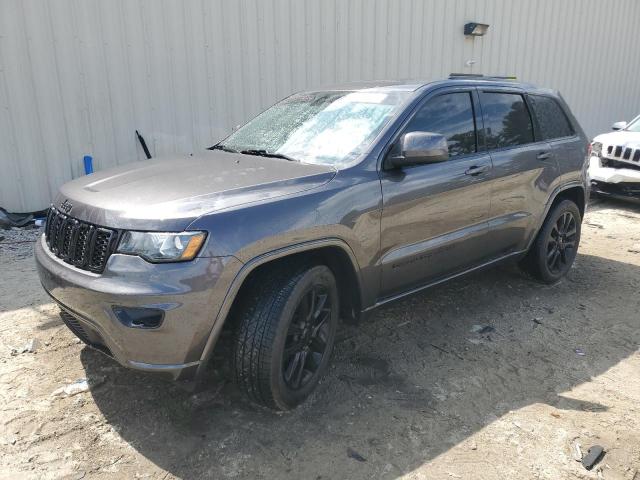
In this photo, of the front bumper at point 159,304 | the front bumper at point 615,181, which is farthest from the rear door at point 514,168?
the front bumper at point 615,181

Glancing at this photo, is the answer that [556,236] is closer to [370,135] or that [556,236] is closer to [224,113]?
[370,135]

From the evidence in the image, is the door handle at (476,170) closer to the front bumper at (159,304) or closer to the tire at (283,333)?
the tire at (283,333)

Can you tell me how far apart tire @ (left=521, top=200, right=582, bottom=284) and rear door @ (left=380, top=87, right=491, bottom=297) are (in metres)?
0.92

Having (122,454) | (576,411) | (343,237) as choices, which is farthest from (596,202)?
(122,454)

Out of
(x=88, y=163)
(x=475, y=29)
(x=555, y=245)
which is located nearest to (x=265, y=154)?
(x=555, y=245)

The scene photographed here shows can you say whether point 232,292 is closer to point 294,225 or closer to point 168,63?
point 294,225

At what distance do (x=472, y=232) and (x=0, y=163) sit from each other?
5.37 m

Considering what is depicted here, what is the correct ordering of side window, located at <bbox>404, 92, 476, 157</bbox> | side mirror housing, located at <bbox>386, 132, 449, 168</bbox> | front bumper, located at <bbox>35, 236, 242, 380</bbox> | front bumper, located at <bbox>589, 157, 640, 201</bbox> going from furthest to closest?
1. front bumper, located at <bbox>589, 157, 640, 201</bbox>
2. side window, located at <bbox>404, 92, 476, 157</bbox>
3. side mirror housing, located at <bbox>386, 132, 449, 168</bbox>
4. front bumper, located at <bbox>35, 236, 242, 380</bbox>

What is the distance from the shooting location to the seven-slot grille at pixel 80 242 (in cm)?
243

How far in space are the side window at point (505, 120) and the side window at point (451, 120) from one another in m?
0.19

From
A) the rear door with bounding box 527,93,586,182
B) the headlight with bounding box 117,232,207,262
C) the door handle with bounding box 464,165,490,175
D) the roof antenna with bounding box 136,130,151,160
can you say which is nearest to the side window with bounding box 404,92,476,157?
the door handle with bounding box 464,165,490,175

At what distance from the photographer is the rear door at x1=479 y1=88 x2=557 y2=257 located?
3914 millimetres

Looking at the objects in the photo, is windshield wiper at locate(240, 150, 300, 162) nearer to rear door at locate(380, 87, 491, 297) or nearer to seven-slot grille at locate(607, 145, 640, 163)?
rear door at locate(380, 87, 491, 297)

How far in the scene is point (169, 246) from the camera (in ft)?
7.65
